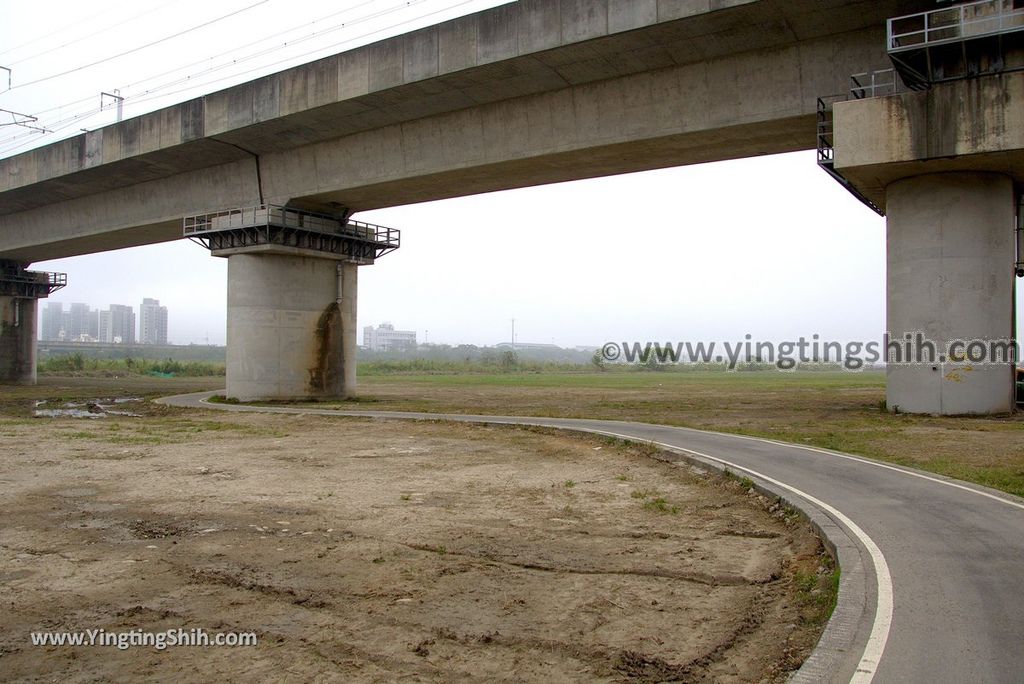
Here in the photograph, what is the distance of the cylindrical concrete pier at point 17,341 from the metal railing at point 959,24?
55.1 meters

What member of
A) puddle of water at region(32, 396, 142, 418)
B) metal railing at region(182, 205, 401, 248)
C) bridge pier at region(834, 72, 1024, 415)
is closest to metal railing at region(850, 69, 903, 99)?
bridge pier at region(834, 72, 1024, 415)

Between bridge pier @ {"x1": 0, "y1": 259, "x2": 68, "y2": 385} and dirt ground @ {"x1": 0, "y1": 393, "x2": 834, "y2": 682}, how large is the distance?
143ft

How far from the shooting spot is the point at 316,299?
34.2 metres

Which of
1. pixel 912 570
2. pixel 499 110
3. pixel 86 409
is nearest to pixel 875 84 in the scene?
pixel 499 110

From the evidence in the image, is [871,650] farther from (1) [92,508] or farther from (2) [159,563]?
(1) [92,508]

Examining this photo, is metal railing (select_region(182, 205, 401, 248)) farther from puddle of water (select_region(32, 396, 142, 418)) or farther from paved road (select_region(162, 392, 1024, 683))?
paved road (select_region(162, 392, 1024, 683))

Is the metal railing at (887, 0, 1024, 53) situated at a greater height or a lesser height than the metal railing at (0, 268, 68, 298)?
greater

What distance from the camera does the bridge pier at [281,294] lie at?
3262 centimetres

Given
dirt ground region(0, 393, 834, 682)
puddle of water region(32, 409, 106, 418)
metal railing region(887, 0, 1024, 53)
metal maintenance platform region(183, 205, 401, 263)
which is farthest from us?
metal maintenance platform region(183, 205, 401, 263)

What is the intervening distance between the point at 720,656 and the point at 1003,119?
19.6 metres

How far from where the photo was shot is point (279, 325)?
33188 mm

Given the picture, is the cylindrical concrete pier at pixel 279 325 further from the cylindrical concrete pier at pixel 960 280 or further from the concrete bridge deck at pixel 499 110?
the cylindrical concrete pier at pixel 960 280

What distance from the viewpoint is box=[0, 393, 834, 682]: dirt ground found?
5.33m

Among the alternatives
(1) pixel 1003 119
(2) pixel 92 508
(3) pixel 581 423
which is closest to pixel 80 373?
(3) pixel 581 423
